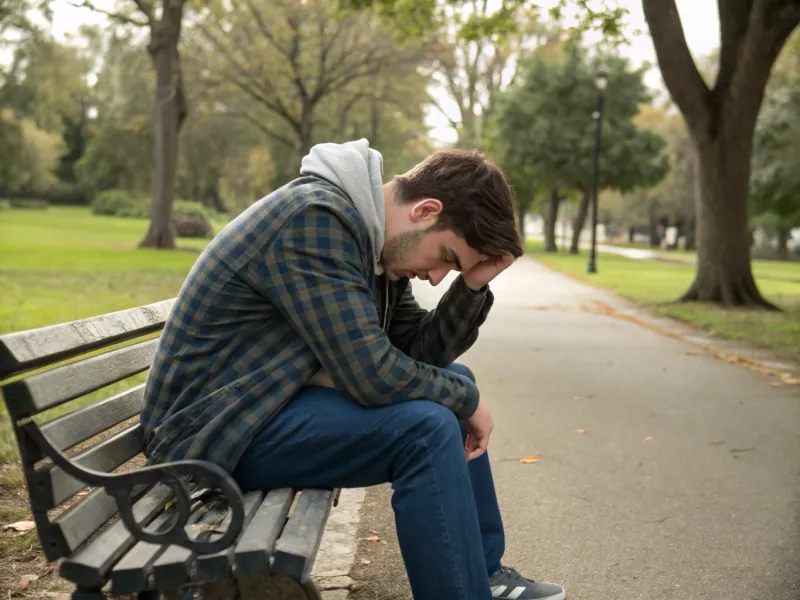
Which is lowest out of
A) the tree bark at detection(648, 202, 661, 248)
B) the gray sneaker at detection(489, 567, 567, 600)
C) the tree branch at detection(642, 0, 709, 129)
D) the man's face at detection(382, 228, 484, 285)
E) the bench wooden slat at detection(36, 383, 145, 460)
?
the tree bark at detection(648, 202, 661, 248)

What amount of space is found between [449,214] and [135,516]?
1.20 meters

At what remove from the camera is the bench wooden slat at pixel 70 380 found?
7.22 ft

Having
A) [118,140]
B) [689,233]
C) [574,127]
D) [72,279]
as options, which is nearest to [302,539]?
[72,279]

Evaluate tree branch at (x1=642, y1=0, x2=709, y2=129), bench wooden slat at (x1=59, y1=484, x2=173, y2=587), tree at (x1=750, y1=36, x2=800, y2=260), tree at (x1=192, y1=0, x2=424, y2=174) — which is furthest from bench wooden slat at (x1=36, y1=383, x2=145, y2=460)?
tree at (x1=750, y1=36, x2=800, y2=260)

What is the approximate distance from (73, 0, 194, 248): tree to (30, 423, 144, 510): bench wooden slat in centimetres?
2345

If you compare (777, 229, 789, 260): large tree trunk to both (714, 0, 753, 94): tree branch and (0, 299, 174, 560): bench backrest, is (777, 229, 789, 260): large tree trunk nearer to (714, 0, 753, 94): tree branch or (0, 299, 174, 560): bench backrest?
(714, 0, 753, 94): tree branch

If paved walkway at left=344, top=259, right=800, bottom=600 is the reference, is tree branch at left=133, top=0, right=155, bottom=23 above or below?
above

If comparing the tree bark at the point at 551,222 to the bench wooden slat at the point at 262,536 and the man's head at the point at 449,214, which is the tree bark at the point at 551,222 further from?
the bench wooden slat at the point at 262,536

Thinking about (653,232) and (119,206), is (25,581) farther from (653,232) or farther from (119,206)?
(653,232)

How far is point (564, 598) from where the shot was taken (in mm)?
3137

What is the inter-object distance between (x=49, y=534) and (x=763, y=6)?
47.8ft

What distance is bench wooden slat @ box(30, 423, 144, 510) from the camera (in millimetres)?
2225

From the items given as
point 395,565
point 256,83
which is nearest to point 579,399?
point 395,565

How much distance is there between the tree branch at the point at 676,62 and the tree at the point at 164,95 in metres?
15.0
